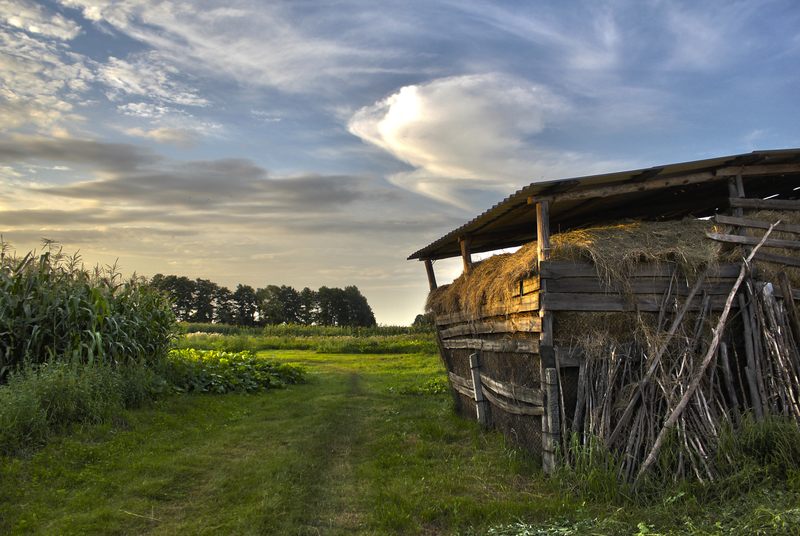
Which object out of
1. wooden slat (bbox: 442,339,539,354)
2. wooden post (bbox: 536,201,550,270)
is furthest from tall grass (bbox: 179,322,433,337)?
wooden post (bbox: 536,201,550,270)

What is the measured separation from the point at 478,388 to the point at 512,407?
2.30 m

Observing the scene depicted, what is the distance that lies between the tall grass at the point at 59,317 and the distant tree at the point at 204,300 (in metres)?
71.8

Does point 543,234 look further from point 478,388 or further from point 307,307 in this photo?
point 307,307

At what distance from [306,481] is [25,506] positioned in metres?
3.46

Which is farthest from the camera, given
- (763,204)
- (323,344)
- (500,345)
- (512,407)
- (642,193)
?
(323,344)

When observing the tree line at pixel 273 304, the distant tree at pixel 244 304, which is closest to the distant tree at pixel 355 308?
the tree line at pixel 273 304

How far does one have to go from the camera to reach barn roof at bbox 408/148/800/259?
28.6 feet

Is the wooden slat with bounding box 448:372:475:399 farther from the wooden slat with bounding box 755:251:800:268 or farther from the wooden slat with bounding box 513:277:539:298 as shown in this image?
the wooden slat with bounding box 755:251:800:268

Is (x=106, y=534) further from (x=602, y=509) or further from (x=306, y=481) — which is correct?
(x=602, y=509)

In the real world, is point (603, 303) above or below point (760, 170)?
below

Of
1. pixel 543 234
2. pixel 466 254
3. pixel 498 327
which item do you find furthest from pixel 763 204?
pixel 466 254

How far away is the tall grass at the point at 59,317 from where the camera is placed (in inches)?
432

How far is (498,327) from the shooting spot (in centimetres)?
1049

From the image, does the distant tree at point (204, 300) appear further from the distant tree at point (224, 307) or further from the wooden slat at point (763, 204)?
the wooden slat at point (763, 204)
